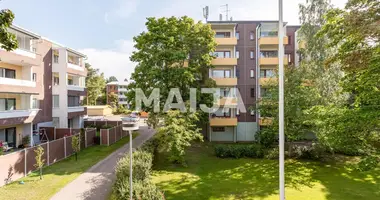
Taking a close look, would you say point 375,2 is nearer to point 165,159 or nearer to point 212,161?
point 212,161

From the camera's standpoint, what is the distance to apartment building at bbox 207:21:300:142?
27906 mm

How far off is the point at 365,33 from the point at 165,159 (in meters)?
15.7

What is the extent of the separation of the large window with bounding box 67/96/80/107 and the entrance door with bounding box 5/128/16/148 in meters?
7.86

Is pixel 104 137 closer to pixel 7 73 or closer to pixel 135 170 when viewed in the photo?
pixel 7 73

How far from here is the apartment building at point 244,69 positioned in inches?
1099

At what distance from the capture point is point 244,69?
28453mm

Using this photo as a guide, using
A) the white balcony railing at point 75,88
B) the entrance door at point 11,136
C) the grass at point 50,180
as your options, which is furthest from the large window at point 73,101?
the grass at point 50,180

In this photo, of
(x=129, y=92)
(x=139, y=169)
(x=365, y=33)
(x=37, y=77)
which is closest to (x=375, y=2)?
(x=365, y=33)

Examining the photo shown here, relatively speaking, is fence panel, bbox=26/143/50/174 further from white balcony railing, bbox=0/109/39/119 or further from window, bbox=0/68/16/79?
window, bbox=0/68/16/79

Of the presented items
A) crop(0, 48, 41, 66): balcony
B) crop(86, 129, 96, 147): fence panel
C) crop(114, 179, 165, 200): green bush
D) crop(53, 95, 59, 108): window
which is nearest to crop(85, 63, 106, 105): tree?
crop(53, 95, 59, 108): window

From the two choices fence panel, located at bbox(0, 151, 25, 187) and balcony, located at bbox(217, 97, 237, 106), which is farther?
balcony, located at bbox(217, 97, 237, 106)

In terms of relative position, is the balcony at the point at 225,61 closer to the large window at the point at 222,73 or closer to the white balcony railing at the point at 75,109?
the large window at the point at 222,73

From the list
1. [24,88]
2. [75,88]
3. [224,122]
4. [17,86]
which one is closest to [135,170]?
[17,86]

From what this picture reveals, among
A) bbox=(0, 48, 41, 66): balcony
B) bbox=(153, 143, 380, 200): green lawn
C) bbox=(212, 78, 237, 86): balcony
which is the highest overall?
bbox=(0, 48, 41, 66): balcony
